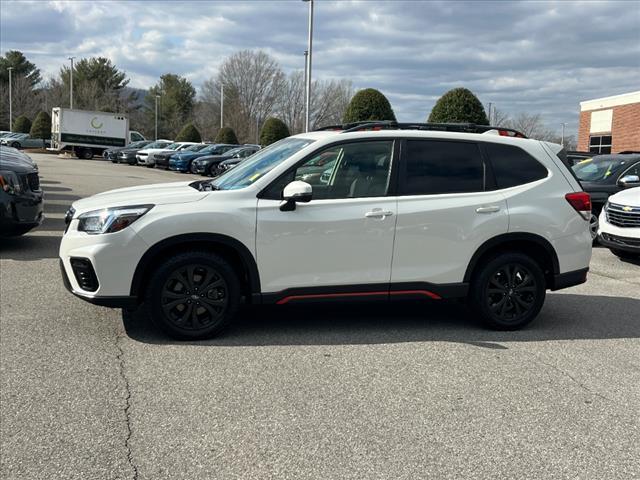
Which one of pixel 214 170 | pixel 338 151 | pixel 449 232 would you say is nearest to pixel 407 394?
pixel 449 232

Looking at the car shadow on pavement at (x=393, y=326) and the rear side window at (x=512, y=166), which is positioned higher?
the rear side window at (x=512, y=166)

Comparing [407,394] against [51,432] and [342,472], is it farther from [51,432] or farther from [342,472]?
[51,432]

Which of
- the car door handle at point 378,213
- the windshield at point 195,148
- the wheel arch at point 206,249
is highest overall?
the windshield at point 195,148

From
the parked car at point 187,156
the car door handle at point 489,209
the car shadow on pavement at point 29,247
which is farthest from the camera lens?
the parked car at point 187,156

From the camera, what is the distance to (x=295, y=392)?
4.27m

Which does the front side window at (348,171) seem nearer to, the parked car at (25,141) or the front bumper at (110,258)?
the front bumper at (110,258)

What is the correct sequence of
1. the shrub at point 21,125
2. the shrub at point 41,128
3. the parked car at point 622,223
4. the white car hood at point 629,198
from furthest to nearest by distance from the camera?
the shrub at point 21,125 → the shrub at point 41,128 → the white car hood at point 629,198 → the parked car at point 622,223

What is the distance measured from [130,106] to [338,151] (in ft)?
314

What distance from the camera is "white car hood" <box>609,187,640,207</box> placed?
9.68 meters

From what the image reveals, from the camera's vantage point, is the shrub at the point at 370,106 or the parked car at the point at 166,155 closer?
the shrub at the point at 370,106

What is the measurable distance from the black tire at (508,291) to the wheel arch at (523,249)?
0.28ft

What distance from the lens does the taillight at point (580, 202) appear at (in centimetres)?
587

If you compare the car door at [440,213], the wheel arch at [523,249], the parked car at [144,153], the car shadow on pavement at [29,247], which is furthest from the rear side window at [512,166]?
the parked car at [144,153]

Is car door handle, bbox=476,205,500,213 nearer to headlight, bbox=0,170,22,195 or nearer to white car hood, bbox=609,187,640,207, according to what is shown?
white car hood, bbox=609,187,640,207
